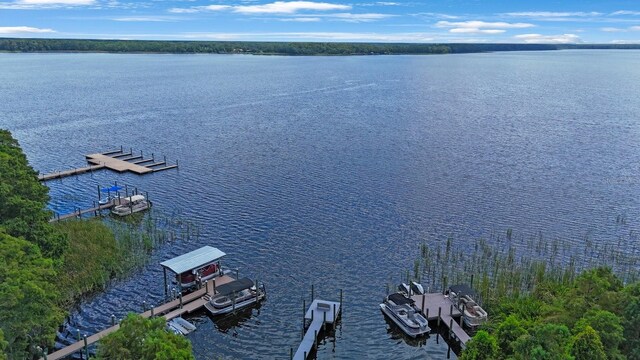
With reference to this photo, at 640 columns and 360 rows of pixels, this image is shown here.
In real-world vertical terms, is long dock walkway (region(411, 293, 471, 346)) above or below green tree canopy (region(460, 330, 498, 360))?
below

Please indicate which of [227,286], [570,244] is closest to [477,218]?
[570,244]

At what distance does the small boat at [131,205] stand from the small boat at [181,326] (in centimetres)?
2115

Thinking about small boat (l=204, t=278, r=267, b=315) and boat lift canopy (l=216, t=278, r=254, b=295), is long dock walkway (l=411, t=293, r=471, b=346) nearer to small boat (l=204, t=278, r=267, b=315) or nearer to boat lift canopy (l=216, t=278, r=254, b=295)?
small boat (l=204, t=278, r=267, b=315)

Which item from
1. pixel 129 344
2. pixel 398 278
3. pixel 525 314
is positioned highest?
pixel 129 344

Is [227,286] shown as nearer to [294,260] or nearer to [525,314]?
[294,260]

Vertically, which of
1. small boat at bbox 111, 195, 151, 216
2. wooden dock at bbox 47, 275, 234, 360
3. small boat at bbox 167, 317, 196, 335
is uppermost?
small boat at bbox 111, 195, 151, 216

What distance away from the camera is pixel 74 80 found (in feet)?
570

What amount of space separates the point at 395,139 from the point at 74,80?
138 meters

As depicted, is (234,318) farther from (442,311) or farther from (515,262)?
(515,262)

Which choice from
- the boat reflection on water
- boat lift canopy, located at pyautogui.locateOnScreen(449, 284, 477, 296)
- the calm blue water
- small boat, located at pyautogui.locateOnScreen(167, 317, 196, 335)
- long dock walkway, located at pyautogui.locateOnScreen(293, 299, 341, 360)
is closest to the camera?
long dock walkway, located at pyautogui.locateOnScreen(293, 299, 341, 360)

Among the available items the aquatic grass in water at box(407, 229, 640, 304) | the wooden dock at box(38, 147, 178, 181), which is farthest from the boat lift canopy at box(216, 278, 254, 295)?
the wooden dock at box(38, 147, 178, 181)

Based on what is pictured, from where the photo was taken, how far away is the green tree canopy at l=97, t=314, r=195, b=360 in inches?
773

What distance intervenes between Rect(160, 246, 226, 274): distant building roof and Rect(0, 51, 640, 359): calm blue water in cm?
245

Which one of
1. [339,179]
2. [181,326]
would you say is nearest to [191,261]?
[181,326]
